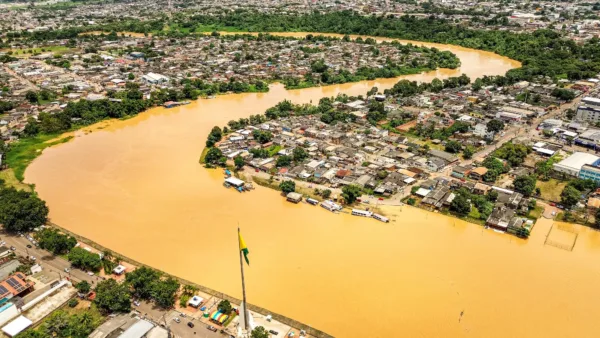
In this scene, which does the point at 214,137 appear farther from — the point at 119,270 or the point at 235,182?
the point at 119,270

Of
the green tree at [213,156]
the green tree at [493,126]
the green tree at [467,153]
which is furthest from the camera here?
the green tree at [493,126]

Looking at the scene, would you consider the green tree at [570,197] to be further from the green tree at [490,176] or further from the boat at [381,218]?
the boat at [381,218]

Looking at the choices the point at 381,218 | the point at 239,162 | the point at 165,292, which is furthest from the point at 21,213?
the point at 381,218

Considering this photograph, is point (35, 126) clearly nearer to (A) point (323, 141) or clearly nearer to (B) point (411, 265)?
(A) point (323, 141)

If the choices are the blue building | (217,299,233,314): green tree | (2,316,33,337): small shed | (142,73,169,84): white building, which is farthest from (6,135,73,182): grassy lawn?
the blue building

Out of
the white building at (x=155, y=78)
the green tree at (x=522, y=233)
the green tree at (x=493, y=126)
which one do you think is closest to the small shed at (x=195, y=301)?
the green tree at (x=522, y=233)

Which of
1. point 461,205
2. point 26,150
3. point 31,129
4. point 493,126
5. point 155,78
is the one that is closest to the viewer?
point 461,205

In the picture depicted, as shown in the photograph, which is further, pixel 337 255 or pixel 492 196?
pixel 492 196

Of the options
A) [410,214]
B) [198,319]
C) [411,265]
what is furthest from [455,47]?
[198,319]
